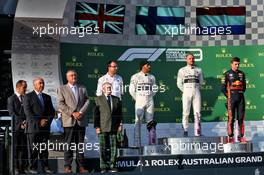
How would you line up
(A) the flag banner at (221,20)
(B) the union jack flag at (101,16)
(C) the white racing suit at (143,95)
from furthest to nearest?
(A) the flag banner at (221,20)
(B) the union jack flag at (101,16)
(C) the white racing suit at (143,95)

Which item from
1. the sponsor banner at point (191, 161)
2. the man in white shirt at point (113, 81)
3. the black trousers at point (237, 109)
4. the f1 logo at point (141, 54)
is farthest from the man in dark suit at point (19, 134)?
the black trousers at point (237, 109)

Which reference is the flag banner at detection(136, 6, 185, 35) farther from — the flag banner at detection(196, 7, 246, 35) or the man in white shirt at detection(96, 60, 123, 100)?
the man in white shirt at detection(96, 60, 123, 100)

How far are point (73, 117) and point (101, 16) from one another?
3233 mm

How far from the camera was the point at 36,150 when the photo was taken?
9023mm

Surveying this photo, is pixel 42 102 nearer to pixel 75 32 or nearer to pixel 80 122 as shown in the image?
pixel 80 122

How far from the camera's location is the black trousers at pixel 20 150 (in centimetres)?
897

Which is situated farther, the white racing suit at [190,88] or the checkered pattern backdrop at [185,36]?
the checkered pattern backdrop at [185,36]

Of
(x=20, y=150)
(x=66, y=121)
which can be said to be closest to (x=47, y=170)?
(x=20, y=150)

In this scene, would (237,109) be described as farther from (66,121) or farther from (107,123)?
(66,121)

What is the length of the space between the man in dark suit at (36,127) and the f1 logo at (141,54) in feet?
10.1

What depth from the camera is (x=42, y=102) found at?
925cm

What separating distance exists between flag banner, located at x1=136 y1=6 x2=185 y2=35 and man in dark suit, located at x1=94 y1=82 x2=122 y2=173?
2854 millimetres

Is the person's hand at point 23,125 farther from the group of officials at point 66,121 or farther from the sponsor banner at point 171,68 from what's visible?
the sponsor banner at point 171,68

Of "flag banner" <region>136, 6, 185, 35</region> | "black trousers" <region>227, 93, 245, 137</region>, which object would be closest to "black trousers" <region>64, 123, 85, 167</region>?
"black trousers" <region>227, 93, 245, 137</region>
